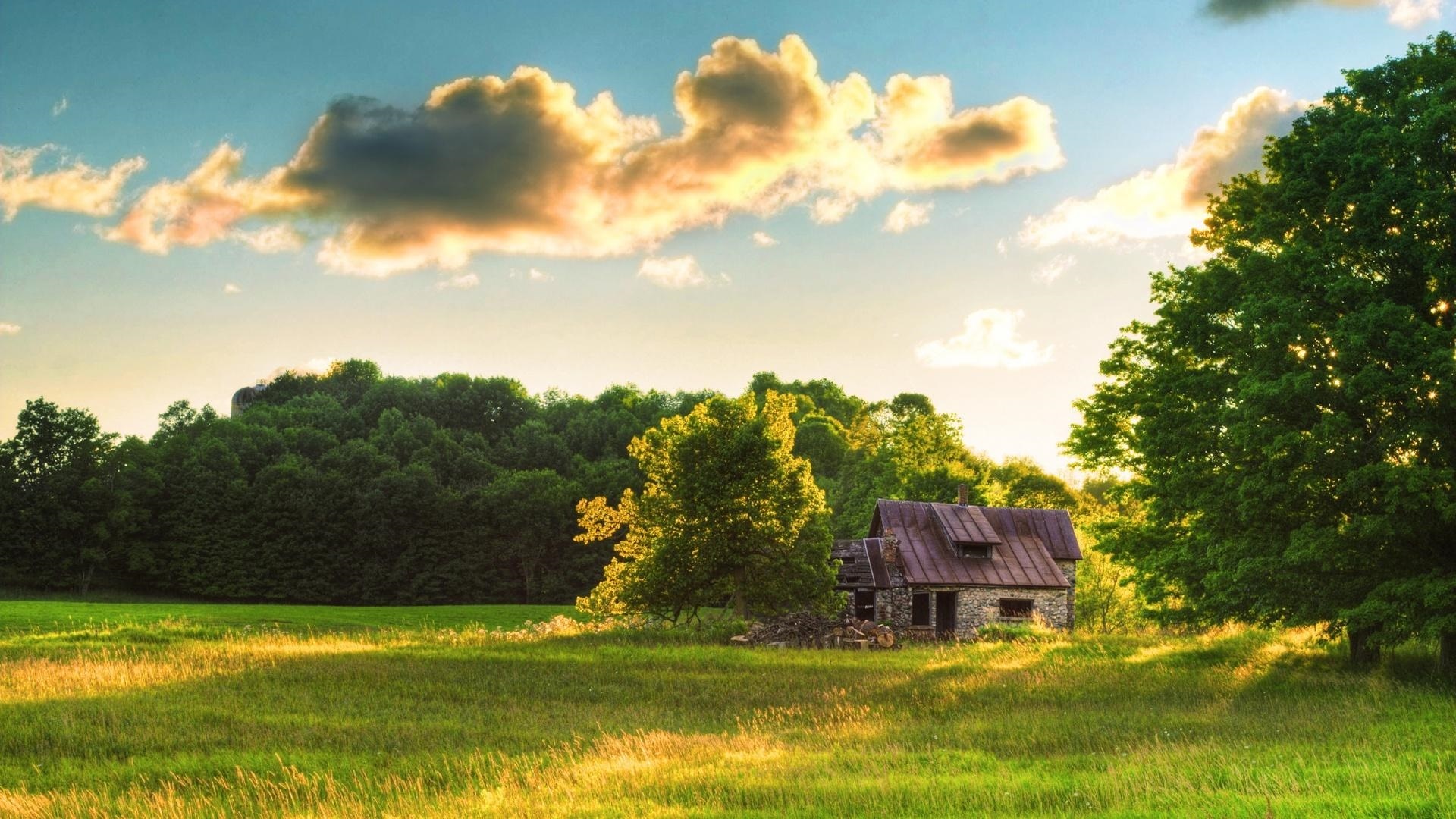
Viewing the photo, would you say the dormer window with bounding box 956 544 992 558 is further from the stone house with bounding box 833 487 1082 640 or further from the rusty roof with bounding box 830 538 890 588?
the rusty roof with bounding box 830 538 890 588

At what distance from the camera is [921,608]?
1825 inches

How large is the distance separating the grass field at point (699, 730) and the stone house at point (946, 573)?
13.5 metres

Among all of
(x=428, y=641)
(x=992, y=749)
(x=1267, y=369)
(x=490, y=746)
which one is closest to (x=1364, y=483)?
(x=1267, y=369)

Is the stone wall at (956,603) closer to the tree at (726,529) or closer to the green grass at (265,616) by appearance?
the tree at (726,529)

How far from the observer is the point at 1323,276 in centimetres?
2106

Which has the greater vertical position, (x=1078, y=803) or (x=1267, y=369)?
(x=1267, y=369)

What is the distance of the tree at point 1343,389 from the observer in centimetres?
1964

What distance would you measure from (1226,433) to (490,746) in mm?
17268

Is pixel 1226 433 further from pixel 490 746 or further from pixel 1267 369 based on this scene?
pixel 490 746

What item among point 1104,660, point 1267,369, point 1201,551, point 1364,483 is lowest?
point 1104,660

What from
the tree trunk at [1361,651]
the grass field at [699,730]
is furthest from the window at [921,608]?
the tree trunk at [1361,651]

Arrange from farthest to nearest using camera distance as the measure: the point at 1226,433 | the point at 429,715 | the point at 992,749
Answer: the point at 1226,433 → the point at 429,715 → the point at 992,749

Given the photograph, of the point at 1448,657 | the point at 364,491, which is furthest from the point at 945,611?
the point at 364,491

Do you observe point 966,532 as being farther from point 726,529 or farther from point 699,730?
point 699,730
